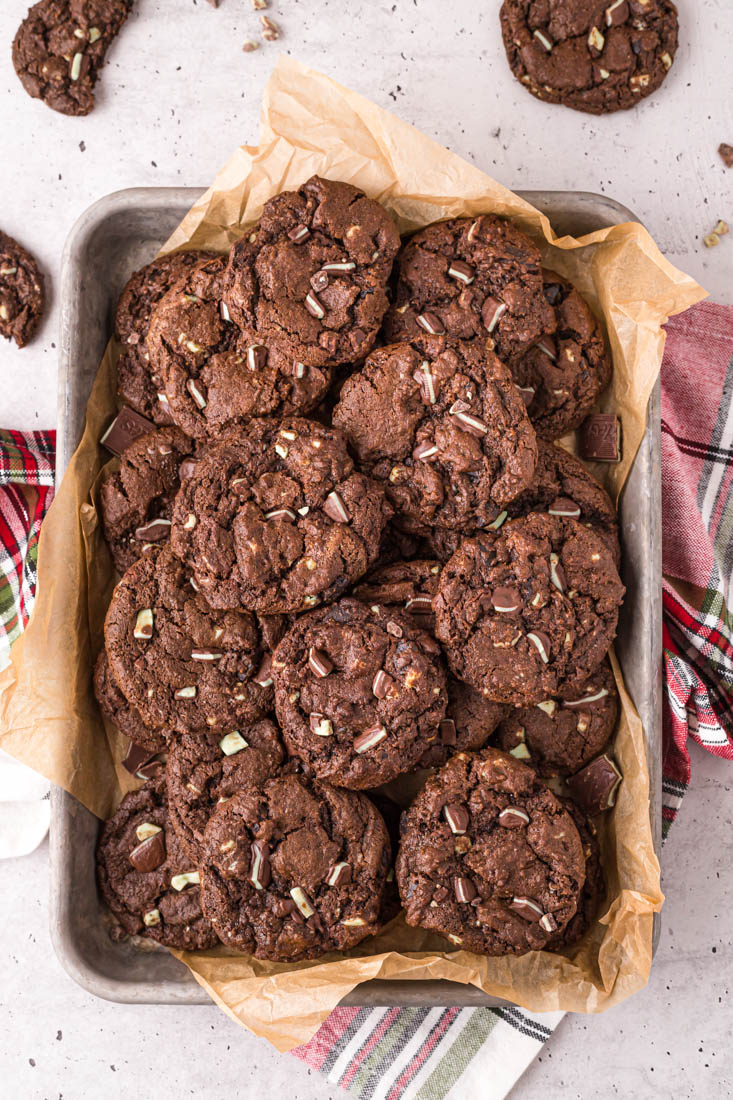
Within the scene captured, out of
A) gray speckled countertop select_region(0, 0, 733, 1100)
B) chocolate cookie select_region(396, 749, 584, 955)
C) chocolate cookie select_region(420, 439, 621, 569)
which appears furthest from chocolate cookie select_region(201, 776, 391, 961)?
gray speckled countertop select_region(0, 0, 733, 1100)

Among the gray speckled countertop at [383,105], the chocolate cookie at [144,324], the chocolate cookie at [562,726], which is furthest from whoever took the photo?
the gray speckled countertop at [383,105]

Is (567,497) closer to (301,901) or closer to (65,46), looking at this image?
(301,901)

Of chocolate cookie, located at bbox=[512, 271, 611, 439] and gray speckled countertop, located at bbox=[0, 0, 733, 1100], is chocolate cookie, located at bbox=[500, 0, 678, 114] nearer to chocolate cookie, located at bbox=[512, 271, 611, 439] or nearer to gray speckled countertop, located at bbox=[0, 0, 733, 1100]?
gray speckled countertop, located at bbox=[0, 0, 733, 1100]

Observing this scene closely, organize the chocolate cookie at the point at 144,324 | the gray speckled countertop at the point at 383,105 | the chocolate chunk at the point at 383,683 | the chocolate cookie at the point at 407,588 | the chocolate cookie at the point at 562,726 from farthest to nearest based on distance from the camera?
1. the gray speckled countertop at the point at 383,105
2. the chocolate cookie at the point at 144,324
3. the chocolate cookie at the point at 562,726
4. the chocolate cookie at the point at 407,588
5. the chocolate chunk at the point at 383,683

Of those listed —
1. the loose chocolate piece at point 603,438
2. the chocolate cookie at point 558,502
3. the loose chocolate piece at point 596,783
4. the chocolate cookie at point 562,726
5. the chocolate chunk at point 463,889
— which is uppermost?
the loose chocolate piece at point 603,438

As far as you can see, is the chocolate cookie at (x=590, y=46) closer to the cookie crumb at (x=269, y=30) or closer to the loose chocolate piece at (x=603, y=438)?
the cookie crumb at (x=269, y=30)

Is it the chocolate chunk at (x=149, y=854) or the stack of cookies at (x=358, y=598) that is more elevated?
the stack of cookies at (x=358, y=598)

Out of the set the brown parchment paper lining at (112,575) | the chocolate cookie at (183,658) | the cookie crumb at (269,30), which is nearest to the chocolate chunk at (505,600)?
the brown parchment paper lining at (112,575)

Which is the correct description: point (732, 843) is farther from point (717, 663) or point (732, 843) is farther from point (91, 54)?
point (91, 54)
